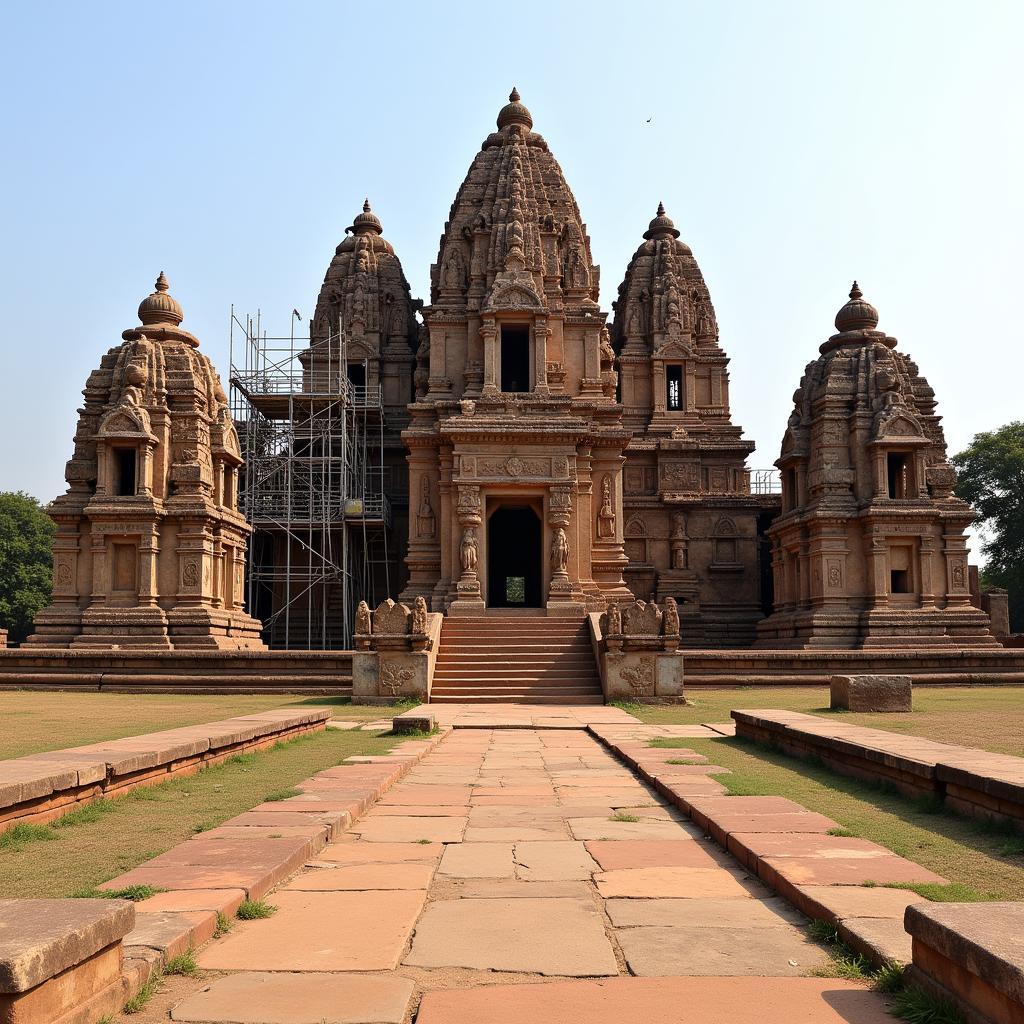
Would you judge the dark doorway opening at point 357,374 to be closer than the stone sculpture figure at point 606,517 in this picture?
No

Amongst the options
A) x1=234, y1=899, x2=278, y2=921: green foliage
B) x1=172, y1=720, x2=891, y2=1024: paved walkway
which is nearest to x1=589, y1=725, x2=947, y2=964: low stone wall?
x1=172, y1=720, x2=891, y2=1024: paved walkway

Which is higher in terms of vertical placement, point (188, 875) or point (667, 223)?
point (667, 223)

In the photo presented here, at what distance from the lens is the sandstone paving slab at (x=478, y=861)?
226 inches

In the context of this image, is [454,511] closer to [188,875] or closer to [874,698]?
[874,698]

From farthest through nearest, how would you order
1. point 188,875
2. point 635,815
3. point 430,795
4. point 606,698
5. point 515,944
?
1. point 606,698
2. point 430,795
3. point 635,815
4. point 188,875
5. point 515,944

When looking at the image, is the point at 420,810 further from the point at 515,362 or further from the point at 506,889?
the point at 515,362

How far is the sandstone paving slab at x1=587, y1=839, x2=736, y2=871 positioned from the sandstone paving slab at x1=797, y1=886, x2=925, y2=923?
114cm

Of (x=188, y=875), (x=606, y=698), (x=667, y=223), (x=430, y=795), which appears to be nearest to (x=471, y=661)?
(x=606, y=698)

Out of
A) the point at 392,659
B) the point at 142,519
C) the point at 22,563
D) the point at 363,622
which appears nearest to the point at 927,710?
the point at 392,659

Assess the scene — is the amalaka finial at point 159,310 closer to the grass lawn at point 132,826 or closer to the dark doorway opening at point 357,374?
the dark doorway opening at point 357,374

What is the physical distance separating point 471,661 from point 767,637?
1522 cm

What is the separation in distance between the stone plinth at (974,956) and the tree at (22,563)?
55500mm

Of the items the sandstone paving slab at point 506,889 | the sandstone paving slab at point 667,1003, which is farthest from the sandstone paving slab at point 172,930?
the sandstone paving slab at point 506,889

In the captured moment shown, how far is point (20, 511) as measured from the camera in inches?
2288
